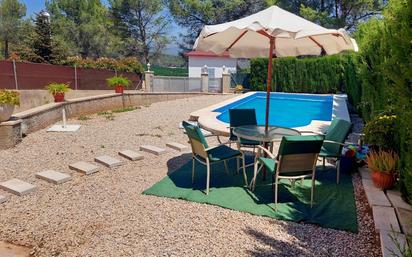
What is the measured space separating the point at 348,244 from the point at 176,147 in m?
4.18

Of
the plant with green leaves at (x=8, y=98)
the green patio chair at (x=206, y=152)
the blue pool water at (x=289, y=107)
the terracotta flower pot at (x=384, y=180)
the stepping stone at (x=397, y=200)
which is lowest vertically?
the blue pool water at (x=289, y=107)

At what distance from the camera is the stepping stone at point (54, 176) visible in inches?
188

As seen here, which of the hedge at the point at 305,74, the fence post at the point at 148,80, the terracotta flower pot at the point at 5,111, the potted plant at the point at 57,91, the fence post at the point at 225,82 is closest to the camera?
the terracotta flower pot at the point at 5,111

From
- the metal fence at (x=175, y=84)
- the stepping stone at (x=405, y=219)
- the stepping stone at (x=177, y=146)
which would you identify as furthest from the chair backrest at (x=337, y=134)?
the metal fence at (x=175, y=84)

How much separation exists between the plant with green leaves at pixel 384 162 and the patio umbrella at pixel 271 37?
1.69 meters

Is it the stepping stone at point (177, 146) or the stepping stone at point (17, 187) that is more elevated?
the stepping stone at point (177, 146)

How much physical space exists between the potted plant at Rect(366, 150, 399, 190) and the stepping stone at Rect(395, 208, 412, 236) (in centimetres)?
71

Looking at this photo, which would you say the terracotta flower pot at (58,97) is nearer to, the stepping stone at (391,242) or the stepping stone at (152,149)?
the stepping stone at (152,149)

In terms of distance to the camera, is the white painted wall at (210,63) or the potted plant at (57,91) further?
the white painted wall at (210,63)

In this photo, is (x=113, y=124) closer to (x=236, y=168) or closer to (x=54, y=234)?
(x=236, y=168)

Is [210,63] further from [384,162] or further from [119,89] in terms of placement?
[384,162]

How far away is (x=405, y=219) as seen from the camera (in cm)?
342

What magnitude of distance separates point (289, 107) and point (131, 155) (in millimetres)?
12056

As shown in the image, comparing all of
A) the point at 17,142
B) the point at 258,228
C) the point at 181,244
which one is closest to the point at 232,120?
the point at 258,228
